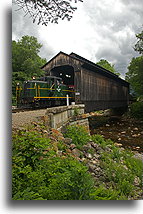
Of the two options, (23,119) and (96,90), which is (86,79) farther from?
(23,119)

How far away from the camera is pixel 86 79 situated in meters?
10.3

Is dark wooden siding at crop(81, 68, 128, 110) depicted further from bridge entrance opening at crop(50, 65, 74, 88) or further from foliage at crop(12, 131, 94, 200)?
foliage at crop(12, 131, 94, 200)

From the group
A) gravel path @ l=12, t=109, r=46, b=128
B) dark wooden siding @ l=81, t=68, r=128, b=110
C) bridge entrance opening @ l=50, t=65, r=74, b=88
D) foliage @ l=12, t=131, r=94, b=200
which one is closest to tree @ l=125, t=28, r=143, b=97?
gravel path @ l=12, t=109, r=46, b=128

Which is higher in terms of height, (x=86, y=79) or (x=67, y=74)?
(x=67, y=74)

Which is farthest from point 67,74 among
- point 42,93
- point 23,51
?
point 23,51

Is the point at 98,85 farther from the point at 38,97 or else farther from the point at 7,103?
the point at 7,103

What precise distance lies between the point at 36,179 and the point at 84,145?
331 cm

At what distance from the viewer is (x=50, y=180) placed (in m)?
2.08

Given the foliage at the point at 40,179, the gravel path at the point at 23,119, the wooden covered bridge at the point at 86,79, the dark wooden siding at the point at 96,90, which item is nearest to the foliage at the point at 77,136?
the gravel path at the point at 23,119

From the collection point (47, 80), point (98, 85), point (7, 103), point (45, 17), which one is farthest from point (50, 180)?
point (98, 85)

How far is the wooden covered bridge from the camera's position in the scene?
9.16m

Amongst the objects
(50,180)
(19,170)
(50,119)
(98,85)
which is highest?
(98,85)

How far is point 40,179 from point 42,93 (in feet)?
24.5

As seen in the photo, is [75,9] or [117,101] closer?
[75,9]
